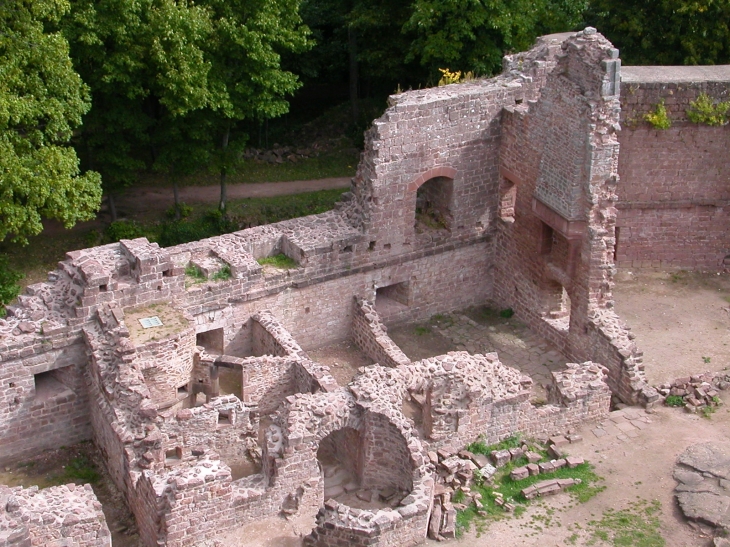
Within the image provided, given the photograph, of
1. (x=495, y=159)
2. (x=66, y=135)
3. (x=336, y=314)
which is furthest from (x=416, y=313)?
(x=66, y=135)


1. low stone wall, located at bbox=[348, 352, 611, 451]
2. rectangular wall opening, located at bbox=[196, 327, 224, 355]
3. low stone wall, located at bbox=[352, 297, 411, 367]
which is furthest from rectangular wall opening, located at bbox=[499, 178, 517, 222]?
rectangular wall opening, located at bbox=[196, 327, 224, 355]

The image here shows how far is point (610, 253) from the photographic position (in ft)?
82.7

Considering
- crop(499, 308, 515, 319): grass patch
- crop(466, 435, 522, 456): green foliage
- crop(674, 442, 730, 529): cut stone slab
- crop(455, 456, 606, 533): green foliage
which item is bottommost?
crop(455, 456, 606, 533): green foliage

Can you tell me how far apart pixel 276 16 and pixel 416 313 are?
9.10 metres

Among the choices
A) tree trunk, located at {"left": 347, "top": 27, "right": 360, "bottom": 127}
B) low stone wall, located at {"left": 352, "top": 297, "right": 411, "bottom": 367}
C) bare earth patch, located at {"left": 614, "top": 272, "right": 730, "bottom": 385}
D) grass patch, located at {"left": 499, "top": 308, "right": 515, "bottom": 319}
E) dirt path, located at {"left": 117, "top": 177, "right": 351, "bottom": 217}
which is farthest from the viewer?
tree trunk, located at {"left": 347, "top": 27, "right": 360, "bottom": 127}

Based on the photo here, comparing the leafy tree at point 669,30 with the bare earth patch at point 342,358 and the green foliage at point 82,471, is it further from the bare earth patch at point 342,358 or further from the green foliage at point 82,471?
the green foliage at point 82,471

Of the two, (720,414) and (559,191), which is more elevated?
(559,191)

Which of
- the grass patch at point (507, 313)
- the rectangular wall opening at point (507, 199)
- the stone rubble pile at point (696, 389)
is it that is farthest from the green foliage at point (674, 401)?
the rectangular wall opening at point (507, 199)

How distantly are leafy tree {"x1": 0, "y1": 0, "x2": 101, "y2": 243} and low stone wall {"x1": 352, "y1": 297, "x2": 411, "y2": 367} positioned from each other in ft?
22.8

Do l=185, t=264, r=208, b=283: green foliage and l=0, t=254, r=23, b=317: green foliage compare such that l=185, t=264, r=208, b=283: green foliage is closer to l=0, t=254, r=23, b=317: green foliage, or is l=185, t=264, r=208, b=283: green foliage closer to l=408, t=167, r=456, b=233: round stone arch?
l=0, t=254, r=23, b=317: green foliage

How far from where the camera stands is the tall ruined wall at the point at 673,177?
28516 mm

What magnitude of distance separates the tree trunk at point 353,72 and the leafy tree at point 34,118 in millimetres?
14193

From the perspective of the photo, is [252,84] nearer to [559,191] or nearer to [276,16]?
[276,16]

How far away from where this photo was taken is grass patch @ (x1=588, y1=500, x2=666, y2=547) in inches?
806
